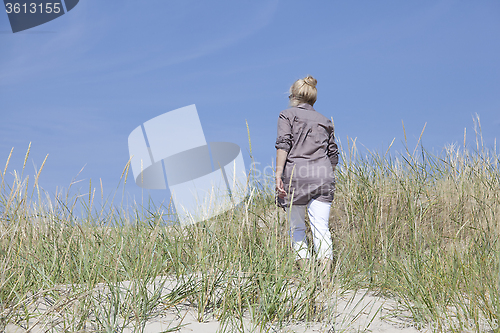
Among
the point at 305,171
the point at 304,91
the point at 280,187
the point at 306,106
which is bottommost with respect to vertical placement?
the point at 280,187

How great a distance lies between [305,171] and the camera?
3.54 m

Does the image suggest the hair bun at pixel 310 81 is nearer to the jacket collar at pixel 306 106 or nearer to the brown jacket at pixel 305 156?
the jacket collar at pixel 306 106

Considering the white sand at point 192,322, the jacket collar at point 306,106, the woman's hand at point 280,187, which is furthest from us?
the jacket collar at point 306,106

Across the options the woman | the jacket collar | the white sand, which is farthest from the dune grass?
the jacket collar

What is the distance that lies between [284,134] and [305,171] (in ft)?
1.25

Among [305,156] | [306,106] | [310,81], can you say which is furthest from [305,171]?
[310,81]

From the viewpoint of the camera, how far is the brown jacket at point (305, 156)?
3520 millimetres

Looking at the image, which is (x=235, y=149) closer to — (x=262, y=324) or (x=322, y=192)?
(x=322, y=192)

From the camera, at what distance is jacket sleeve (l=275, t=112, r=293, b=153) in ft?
11.6

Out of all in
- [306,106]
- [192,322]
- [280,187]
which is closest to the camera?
[192,322]

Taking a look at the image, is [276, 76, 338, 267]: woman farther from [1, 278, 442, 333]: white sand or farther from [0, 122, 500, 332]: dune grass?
[1, 278, 442, 333]: white sand

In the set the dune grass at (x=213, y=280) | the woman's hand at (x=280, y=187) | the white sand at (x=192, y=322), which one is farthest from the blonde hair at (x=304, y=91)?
the white sand at (x=192, y=322)

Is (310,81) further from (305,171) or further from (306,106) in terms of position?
(305,171)

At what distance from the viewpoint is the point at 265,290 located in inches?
95.1
